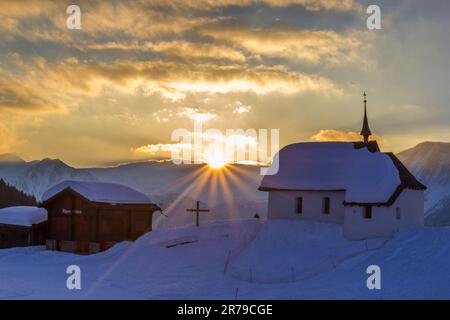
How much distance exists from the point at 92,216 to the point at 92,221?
42 centimetres

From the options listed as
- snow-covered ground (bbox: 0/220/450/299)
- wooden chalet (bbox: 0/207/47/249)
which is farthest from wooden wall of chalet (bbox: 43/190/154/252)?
wooden chalet (bbox: 0/207/47/249)

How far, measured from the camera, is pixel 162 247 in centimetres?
4203

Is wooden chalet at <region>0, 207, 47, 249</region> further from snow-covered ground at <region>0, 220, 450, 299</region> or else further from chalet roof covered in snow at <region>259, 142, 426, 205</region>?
chalet roof covered in snow at <region>259, 142, 426, 205</region>

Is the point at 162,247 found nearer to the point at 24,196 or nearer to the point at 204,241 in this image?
the point at 204,241

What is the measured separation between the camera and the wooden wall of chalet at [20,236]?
57.0m

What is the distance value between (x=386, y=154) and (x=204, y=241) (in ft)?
49.4

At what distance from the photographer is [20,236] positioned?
189ft

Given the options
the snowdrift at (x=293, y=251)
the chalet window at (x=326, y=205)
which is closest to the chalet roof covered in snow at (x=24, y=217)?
the snowdrift at (x=293, y=251)

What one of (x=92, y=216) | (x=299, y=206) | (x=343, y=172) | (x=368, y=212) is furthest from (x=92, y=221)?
(x=368, y=212)

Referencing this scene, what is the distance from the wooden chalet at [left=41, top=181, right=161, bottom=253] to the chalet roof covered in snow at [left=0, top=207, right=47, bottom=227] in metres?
5.32

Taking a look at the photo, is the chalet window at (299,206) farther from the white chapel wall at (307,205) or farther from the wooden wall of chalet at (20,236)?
the wooden wall of chalet at (20,236)

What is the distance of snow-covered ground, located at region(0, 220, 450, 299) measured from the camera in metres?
30.3

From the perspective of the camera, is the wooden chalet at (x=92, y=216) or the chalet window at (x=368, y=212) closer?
the chalet window at (x=368, y=212)

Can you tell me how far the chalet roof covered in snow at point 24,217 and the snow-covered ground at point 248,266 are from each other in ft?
34.0
